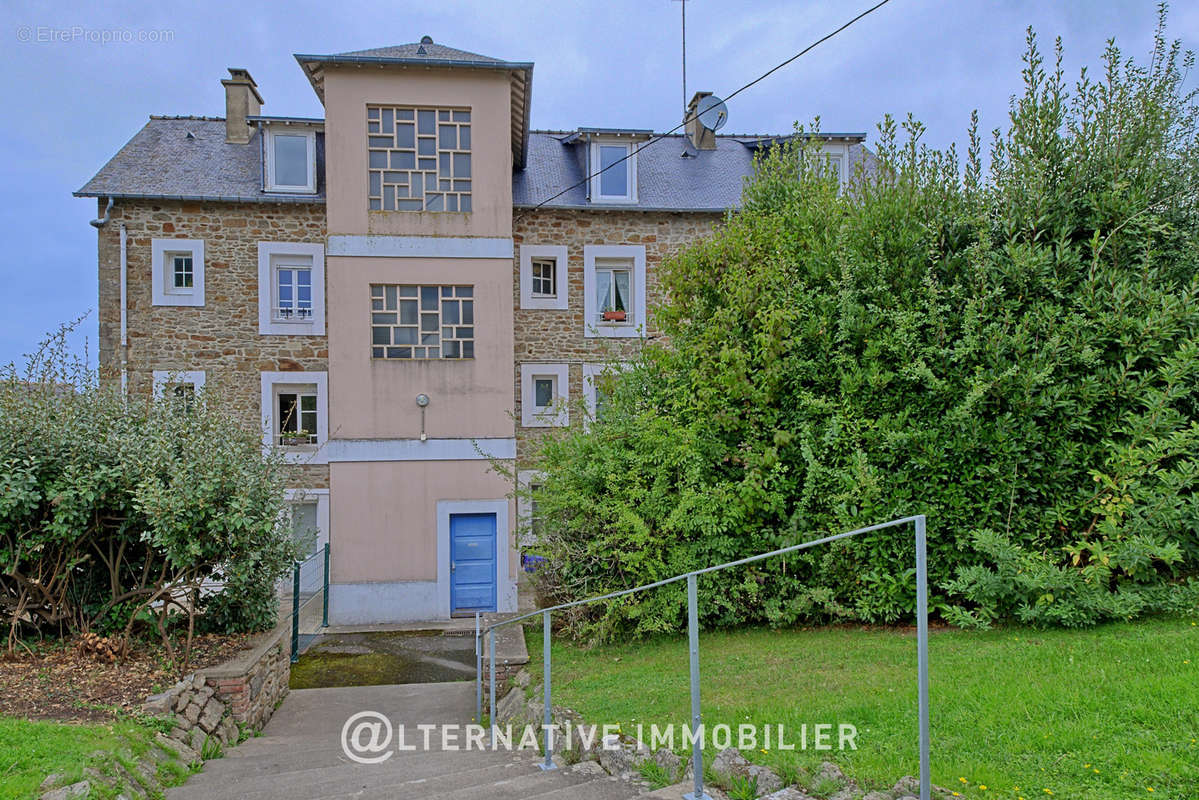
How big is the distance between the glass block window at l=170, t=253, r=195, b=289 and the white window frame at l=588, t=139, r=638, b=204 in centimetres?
780

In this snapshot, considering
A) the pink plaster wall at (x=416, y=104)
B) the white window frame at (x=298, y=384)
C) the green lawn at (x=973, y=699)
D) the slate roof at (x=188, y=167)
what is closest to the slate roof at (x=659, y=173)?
the pink plaster wall at (x=416, y=104)

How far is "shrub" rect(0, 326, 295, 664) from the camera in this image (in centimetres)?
702

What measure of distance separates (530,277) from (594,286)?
1.28 meters

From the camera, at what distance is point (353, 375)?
43.8ft

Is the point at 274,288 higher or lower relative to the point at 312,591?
higher

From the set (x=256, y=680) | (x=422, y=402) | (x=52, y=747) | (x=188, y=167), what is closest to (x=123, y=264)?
(x=188, y=167)

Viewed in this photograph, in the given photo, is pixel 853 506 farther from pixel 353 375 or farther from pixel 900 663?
pixel 353 375

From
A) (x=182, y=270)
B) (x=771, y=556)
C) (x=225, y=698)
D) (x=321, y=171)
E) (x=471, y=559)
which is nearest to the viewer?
(x=771, y=556)

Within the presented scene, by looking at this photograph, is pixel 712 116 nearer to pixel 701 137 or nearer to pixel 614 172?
pixel 701 137

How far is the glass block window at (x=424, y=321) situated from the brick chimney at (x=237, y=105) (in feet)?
18.5

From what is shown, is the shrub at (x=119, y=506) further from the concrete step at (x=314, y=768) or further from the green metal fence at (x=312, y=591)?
the green metal fence at (x=312, y=591)

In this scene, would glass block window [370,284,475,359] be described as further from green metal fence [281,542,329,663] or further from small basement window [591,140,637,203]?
small basement window [591,140,637,203]

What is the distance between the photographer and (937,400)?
7.60m

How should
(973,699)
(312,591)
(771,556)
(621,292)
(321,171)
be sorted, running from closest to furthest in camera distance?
(771,556)
(973,699)
(312,591)
(321,171)
(621,292)
